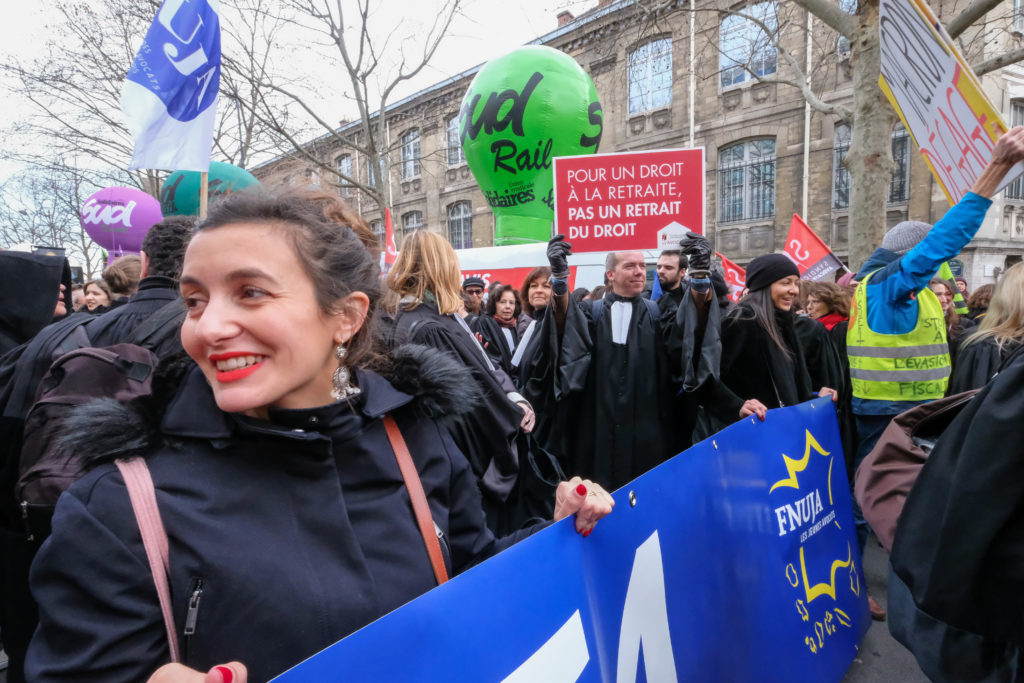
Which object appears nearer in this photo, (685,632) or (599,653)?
(599,653)

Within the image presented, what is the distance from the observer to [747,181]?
16.8 m

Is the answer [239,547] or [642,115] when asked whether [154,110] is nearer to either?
[239,547]

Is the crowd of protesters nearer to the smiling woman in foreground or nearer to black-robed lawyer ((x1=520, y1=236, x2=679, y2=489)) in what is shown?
the smiling woman in foreground

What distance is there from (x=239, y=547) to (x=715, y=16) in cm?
1883

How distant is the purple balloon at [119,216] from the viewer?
9.40 meters

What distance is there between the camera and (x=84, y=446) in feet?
3.18

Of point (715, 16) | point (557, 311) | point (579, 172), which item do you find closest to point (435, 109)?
point (715, 16)

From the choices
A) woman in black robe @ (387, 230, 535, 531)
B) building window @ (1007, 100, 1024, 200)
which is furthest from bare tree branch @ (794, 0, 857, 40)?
building window @ (1007, 100, 1024, 200)

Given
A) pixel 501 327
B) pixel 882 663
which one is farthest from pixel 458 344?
pixel 501 327

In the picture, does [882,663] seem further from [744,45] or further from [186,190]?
[744,45]

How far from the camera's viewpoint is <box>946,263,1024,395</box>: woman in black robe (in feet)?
10.6

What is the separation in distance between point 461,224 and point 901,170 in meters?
15.4

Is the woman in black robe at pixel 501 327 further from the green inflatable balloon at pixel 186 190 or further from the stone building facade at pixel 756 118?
the stone building facade at pixel 756 118

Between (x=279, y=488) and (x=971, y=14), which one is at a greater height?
(x=971, y=14)
